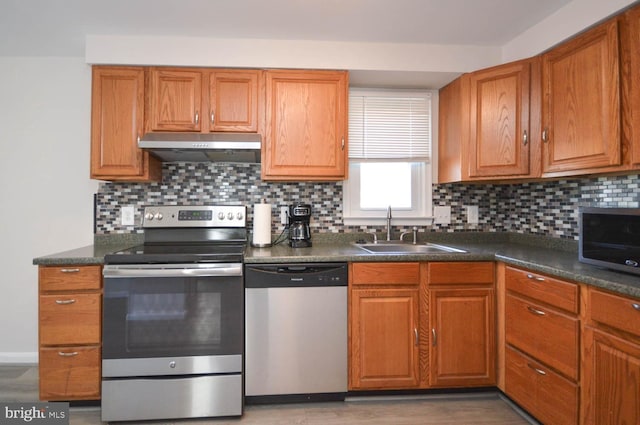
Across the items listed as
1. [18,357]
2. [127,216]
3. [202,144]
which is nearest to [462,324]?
[202,144]

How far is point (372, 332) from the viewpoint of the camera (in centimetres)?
203

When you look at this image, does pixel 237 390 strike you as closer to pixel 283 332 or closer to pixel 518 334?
pixel 283 332

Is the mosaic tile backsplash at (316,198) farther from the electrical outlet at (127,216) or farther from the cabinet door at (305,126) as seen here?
the cabinet door at (305,126)

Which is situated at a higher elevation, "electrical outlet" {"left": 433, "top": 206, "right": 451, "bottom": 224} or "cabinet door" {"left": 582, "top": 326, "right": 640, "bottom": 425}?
"electrical outlet" {"left": 433, "top": 206, "right": 451, "bottom": 224}

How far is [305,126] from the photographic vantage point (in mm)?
2324

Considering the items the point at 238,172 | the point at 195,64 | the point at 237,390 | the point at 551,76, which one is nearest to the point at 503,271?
the point at 551,76

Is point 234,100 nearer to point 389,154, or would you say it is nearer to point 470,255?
point 389,154

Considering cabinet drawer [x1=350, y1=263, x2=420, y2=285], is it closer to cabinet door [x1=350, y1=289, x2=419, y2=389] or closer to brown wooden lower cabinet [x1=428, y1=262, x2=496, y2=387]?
cabinet door [x1=350, y1=289, x2=419, y2=389]

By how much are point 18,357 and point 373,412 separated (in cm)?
255

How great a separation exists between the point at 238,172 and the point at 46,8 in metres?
1.41

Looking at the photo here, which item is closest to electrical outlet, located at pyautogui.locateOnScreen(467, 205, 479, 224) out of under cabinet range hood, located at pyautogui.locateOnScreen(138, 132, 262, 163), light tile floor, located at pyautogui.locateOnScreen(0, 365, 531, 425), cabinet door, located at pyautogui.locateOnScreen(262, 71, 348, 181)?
cabinet door, located at pyautogui.locateOnScreen(262, 71, 348, 181)

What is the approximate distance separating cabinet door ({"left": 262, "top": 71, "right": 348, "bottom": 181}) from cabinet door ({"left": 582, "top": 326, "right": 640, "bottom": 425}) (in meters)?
1.59

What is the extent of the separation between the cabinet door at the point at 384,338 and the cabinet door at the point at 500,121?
98cm

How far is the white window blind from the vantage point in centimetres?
270
